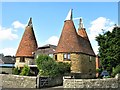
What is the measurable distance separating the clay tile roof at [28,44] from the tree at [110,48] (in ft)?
46.8

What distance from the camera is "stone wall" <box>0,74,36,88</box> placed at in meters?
29.9

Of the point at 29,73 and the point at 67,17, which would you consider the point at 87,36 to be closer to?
the point at 67,17

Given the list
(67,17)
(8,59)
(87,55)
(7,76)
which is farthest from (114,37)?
(8,59)

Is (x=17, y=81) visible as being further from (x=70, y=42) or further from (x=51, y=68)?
(x=70, y=42)

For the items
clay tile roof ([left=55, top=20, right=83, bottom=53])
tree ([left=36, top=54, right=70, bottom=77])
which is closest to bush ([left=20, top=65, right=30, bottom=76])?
tree ([left=36, top=54, right=70, bottom=77])

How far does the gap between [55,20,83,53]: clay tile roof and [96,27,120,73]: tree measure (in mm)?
3744

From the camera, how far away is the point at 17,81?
101 ft

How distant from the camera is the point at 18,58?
4878 cm

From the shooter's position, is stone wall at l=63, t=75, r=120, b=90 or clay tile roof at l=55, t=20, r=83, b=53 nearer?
stone wall at l=63, t=75, r=120, b=90

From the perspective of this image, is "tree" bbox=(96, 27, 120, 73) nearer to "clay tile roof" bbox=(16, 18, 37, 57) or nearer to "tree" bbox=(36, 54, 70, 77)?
"tree" bbox=(36, 54, 70, 77)

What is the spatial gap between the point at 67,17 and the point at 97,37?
6760 mm

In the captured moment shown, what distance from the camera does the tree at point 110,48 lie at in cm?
3859

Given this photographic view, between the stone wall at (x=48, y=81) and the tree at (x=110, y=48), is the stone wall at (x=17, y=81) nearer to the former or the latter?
the stone wall at (x=48, y=81)

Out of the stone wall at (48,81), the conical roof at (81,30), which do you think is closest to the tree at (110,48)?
the conical roof at (81,30)
